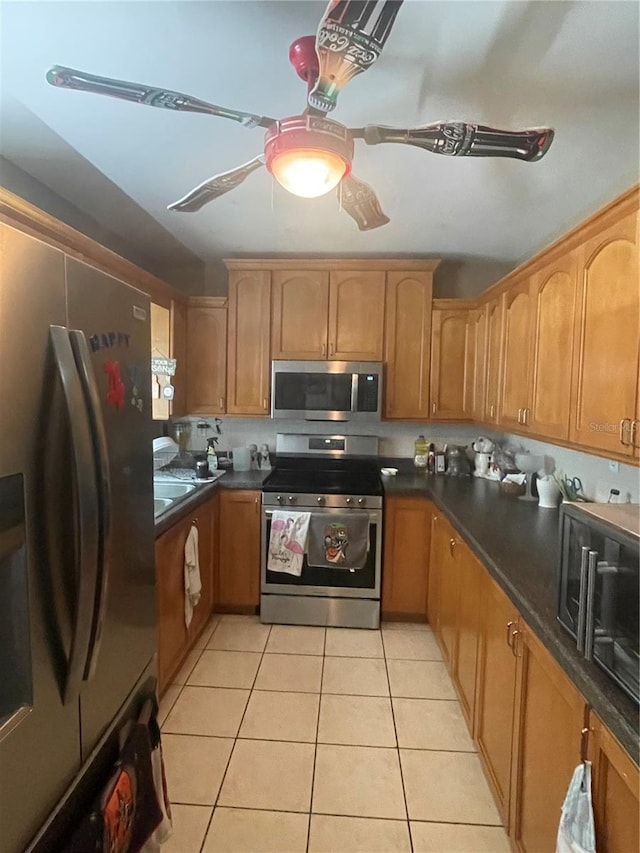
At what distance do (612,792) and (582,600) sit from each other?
1.20ft

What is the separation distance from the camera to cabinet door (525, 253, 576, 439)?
77.9 inches

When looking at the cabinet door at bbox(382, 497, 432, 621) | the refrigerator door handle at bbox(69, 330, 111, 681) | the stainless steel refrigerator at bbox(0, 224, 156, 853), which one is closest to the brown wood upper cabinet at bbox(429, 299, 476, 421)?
the cabinet door at bbox(382, 497, 432, 621)

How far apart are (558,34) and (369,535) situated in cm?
248

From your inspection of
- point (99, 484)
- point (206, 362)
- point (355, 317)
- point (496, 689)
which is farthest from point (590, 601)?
point (206, 362)

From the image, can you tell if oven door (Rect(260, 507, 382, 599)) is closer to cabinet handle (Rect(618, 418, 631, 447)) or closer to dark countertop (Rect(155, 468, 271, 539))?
dark countertop (Rect(155, 468, 271, 539))

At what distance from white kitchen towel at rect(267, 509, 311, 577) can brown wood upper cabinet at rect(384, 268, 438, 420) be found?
40.6 inches

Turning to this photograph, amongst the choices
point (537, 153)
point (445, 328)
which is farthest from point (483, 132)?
point (445, 328)

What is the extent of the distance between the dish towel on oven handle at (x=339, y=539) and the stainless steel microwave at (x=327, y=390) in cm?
73

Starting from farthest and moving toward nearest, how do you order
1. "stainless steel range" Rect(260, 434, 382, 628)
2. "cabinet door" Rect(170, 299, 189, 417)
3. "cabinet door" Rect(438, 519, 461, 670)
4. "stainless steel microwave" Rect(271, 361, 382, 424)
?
"stainless steel microwave" Rect(271, 361, 382, 424) < "cabinet door" Rect(170, 299, 189, 417) < "stainless steel range" Rect(260, 434, 382, 628) < "cabinet door" Rect(438, 519, 461, 670)

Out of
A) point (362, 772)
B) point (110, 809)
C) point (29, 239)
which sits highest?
point (29, 239)

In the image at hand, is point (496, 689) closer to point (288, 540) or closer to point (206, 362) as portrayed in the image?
point (288, 540)

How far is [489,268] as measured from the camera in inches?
146

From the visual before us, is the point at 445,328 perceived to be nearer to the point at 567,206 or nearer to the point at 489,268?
the point at 489,268

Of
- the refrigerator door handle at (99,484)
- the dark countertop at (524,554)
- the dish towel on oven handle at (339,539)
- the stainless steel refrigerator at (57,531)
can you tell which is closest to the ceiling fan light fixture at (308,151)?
the stainless steel refrigerator at (57,531)
